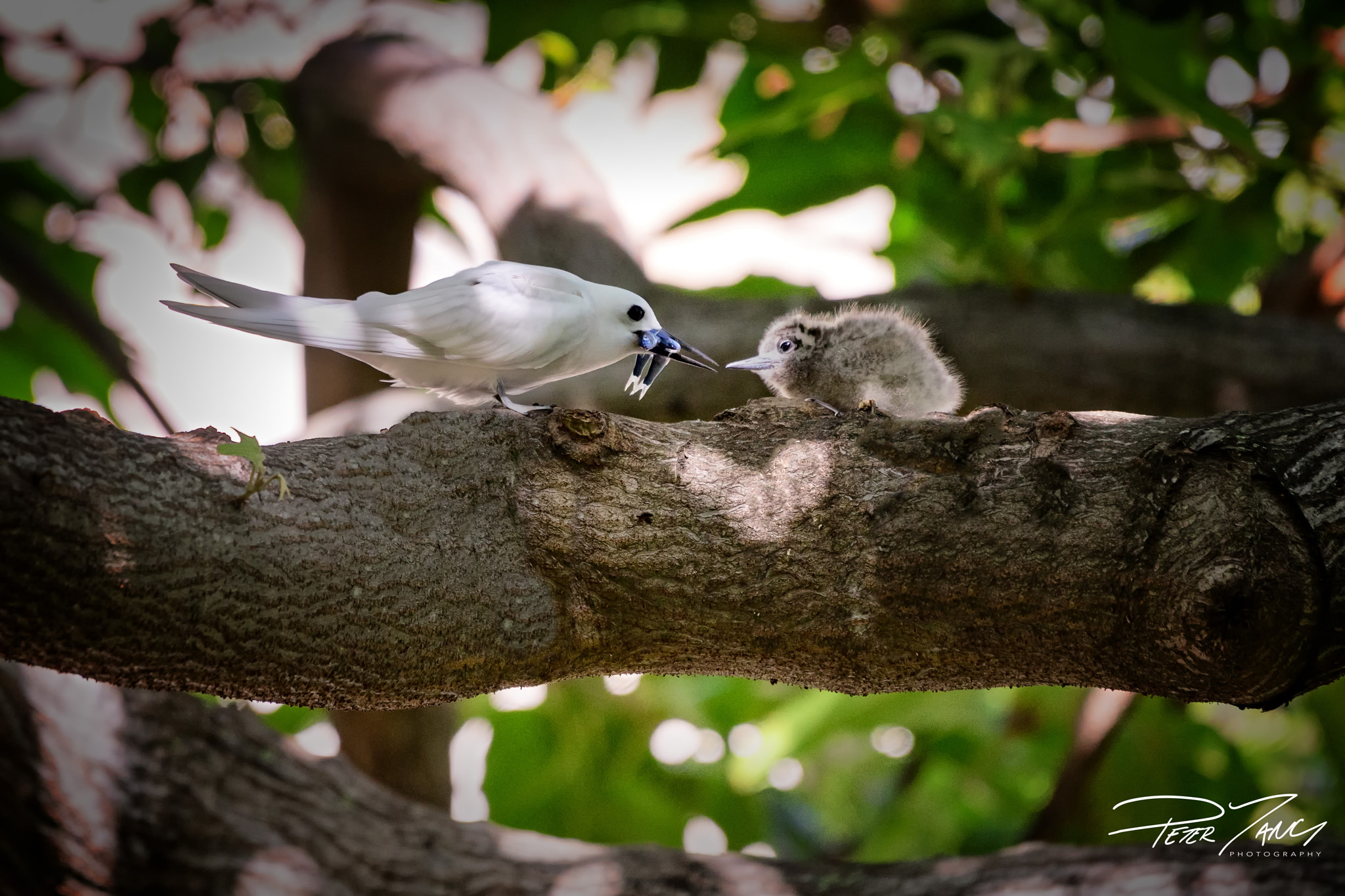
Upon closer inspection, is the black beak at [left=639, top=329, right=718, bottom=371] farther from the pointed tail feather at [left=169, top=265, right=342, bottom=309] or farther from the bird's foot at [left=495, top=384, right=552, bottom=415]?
the pointed tail feather at [left=169, top=265, right=342, bottom=309]

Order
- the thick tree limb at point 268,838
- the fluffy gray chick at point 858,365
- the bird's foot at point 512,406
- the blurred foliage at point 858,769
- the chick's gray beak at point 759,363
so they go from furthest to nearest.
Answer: the blurred foliage at point 858,769
the thick tree limb at point 268,838
the fluffy gray chick at point 858,365
the chick's gray beak at point 759,363
the bird's foot at point 512,406

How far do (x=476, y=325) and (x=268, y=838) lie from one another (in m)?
1.94

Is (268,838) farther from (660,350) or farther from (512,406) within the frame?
(660,350)

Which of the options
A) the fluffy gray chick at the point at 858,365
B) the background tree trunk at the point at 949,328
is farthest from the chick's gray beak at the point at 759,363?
the background tree trunk at the point at 949,328

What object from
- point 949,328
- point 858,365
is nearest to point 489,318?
point 858,365

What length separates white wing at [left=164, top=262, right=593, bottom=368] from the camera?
5.67 ft

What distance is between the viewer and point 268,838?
2.95m

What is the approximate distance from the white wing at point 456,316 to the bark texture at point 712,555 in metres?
0.16

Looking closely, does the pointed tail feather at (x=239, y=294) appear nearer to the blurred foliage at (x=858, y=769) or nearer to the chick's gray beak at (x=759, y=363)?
the chick's gray beak at (x=759, y=363)

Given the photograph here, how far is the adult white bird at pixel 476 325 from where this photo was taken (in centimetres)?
172

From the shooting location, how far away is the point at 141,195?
17.5ft

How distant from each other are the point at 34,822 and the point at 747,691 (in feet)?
11.4

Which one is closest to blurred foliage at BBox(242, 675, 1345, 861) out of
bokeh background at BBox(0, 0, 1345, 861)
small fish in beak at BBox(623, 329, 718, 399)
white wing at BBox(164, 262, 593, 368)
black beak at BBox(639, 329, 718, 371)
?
bokeh background at BBox(0, 0, 1345, 861)

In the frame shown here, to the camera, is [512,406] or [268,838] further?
[268,838]
